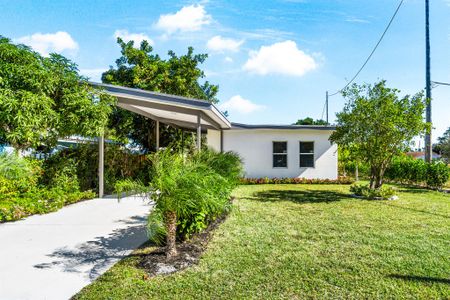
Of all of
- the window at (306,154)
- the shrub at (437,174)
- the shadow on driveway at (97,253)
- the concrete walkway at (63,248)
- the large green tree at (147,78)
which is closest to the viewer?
the concrete walkway at (63,248)

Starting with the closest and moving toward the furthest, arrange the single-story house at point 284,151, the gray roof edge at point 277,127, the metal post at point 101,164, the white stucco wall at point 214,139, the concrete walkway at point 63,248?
the concrete walkway at point 63,248, the metal post at point 101,164, the gray roof edge at point 277,127, the single-story house at point 284,151, the white stucco wall at point 214,139

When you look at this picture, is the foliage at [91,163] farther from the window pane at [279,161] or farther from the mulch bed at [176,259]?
the window pane at [279,161]

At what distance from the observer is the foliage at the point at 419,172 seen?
43.2 feet

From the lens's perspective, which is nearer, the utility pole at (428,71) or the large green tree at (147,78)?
the utility pole at (428,71)

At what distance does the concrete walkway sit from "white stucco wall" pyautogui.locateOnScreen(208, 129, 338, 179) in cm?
883

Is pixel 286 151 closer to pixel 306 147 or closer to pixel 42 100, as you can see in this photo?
pixel 306 147

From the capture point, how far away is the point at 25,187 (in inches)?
302

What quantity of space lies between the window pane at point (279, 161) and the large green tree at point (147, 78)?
18.8 feet

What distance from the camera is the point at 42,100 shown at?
6.95 m

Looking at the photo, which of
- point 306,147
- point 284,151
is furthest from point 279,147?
point 306,147

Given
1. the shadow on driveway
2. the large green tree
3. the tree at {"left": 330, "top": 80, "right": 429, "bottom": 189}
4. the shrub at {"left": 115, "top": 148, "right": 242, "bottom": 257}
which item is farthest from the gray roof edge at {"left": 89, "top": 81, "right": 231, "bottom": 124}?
the large green tree

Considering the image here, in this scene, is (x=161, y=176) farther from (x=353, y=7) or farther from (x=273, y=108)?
(x=273, y=108)

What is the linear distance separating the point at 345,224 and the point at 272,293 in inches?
144

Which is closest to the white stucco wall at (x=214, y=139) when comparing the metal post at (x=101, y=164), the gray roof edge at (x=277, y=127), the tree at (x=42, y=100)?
the gray roof edge at (x=277, y=127)
